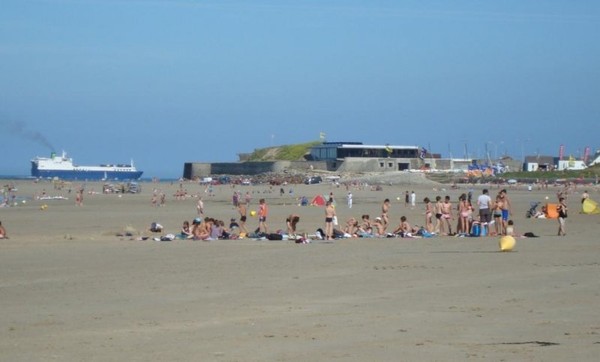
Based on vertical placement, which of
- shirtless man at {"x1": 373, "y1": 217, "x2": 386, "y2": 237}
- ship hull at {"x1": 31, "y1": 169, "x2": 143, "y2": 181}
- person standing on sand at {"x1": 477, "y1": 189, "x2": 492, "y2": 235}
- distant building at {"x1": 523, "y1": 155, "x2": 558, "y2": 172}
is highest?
distant building at {"x1": 523, "y1": 155, "x2": 558, "y2": 172}

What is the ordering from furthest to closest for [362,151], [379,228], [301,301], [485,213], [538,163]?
1. [538,163]
2. [362,151]
3. [379,228]
4. [485,213]
5. [301,301]

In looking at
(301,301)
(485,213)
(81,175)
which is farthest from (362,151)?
(301,301)

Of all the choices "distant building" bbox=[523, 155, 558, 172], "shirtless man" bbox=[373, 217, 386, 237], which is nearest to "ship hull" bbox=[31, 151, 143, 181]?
"distant building" bbox=[523, 155, 558, 172]

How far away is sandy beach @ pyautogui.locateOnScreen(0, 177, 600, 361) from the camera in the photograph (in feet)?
26.1

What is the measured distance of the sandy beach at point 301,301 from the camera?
26.1 ft

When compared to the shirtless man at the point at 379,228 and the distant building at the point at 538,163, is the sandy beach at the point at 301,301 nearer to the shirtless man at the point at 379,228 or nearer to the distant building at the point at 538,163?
the shirtless man at the point at 379,228

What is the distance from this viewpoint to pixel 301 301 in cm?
1102

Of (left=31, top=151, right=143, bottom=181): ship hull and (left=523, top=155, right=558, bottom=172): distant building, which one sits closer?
(left=523, top=155, right=558, bottom=172): distant building

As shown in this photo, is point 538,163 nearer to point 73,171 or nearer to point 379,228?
point 73,171

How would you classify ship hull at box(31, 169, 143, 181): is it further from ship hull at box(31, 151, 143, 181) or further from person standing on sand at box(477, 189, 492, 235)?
person standing on sand at box(477, 189, 492, 235)

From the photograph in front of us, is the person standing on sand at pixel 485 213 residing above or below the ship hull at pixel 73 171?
below

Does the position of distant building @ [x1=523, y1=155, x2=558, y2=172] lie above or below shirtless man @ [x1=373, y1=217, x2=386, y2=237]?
above

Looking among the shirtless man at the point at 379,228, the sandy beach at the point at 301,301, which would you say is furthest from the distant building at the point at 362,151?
the sandy beach at the point at 301,301

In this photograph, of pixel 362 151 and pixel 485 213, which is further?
pixel 362 151
